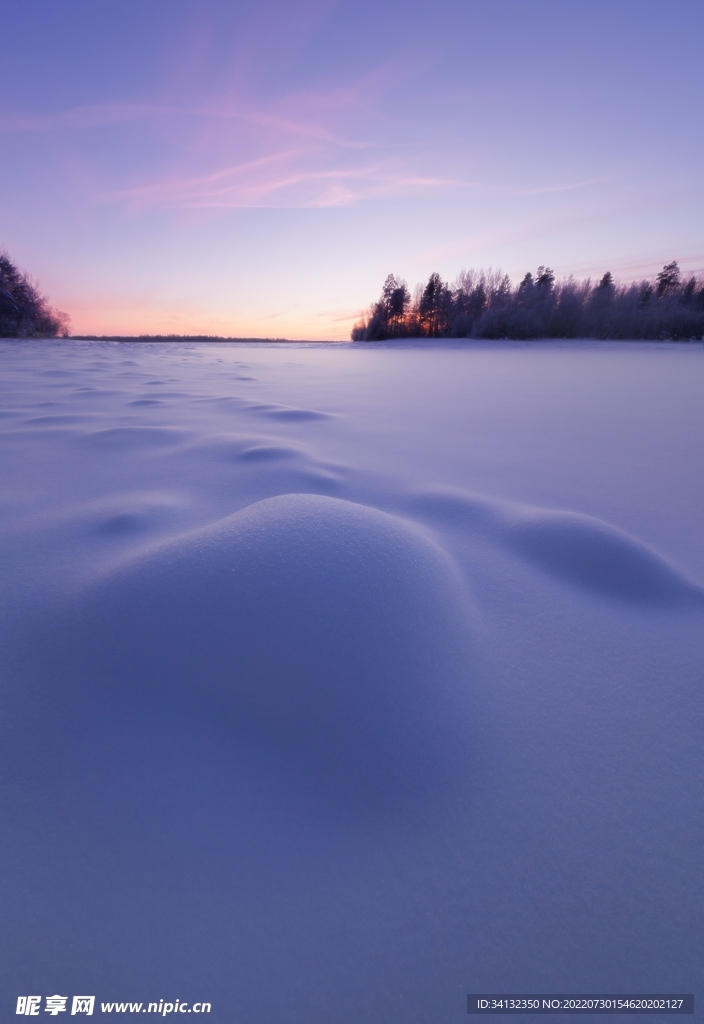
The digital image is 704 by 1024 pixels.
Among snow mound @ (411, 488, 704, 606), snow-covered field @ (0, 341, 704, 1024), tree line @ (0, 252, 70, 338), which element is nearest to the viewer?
snow-covered field @ (0, 341, 704, 1024)

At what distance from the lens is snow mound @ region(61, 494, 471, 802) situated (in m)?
0.62

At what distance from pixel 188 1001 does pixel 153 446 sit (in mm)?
1917

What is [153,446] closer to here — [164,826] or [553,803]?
[164,826]

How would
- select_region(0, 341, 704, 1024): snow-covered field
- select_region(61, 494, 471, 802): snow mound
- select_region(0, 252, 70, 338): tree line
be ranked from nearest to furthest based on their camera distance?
select_region(0, 341, 704, 1024): snow-covered field < select_region(61, 494, 471, 802): snow mound < select_region(0, 252, 70, 338): tree line

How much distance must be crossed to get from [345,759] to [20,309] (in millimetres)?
17015

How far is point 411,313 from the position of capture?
22.4 m

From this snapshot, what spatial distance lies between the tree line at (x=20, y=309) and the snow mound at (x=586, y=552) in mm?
15267

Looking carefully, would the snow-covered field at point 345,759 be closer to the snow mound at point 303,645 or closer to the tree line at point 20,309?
the snow mound at point 303,645

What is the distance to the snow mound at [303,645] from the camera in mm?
620

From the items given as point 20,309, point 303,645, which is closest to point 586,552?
point 303,645

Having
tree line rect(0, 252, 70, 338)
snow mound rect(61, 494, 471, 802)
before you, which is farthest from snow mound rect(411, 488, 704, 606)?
tree line rect(0, 252, 70, 338)

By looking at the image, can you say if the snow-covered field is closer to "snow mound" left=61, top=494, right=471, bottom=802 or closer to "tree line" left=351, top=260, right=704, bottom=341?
"snow mound" left=61, top=494, right=471, bottom=802

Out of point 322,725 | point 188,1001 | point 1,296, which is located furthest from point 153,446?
point 1,296

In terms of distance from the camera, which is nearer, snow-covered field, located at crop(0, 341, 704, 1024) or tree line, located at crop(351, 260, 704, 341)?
snow-covered field, located at crop(0, 341, 704, 1024)
